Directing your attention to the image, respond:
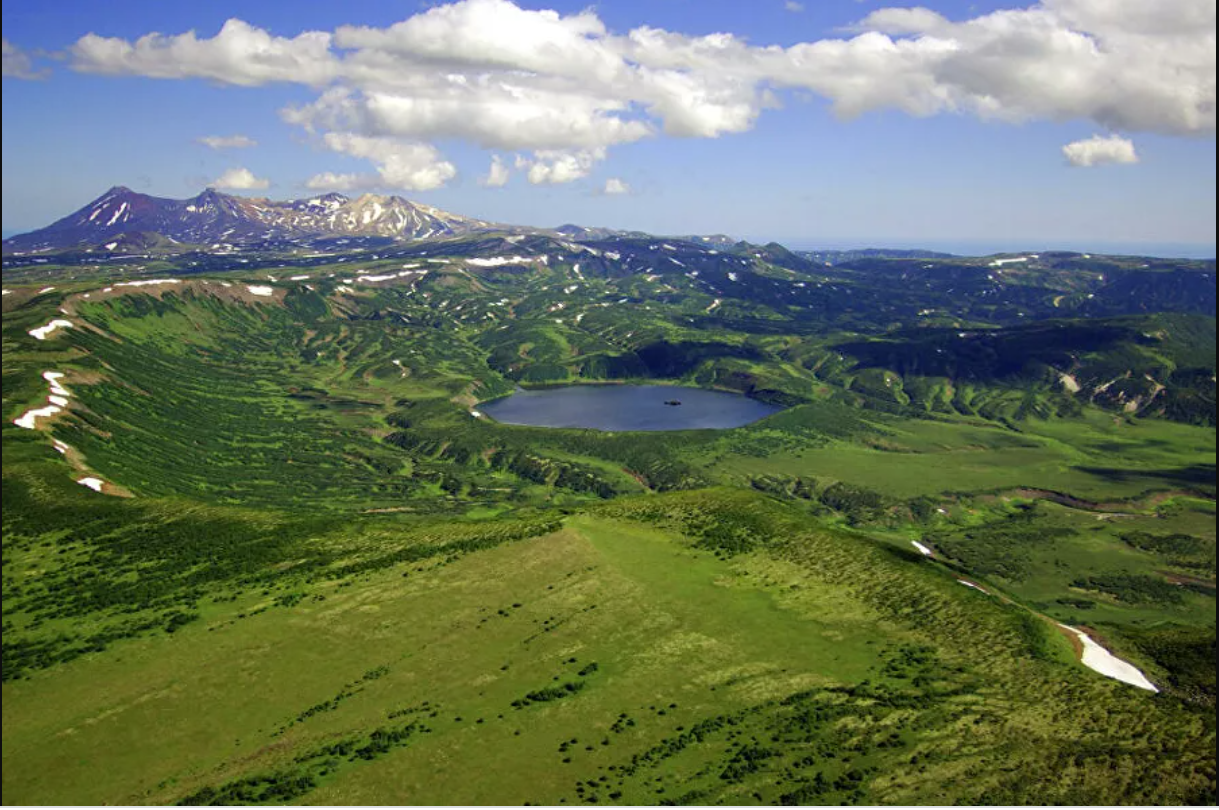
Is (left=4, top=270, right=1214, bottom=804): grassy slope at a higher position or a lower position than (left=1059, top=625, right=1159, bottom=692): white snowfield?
higher

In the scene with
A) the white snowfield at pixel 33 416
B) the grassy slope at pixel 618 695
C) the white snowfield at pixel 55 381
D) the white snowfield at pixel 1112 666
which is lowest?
the white snowfield at pixel 1112 666

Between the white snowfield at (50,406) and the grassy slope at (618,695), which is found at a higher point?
the white snowfield at (50,406)

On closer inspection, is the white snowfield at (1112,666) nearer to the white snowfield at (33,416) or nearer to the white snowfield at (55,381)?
the white snowfield at (33,416)

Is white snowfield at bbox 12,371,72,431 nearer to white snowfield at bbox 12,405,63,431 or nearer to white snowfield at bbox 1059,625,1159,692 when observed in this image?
white snowfield at bbox 12,405,63,431

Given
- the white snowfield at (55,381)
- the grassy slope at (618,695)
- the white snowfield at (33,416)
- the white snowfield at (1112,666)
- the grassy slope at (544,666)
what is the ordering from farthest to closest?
the white snowfield at (55,381), the white snowfield at (33,416), the white snowfield at (1112,666), the grassy slope at (544,666), the grassy slope at (618,695)

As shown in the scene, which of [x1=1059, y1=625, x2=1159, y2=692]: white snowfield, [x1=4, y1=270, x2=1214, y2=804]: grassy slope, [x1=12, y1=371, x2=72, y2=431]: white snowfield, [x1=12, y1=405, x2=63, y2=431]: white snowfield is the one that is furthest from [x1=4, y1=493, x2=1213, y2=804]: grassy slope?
[x1=12, y1=371, x2=72, y2=431]: white snowfield

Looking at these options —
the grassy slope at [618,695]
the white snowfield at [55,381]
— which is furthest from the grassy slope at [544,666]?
the white snowfield at [55,381]

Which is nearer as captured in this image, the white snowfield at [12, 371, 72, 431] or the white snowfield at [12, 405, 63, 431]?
the white snowfield at [12, 405, 63, 431]

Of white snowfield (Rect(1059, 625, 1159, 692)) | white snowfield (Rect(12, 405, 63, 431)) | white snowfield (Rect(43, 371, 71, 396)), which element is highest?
white snowfield (Rect(43, 371, 71, 396))

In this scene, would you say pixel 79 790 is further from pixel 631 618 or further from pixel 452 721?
pixel 631 618
